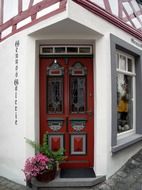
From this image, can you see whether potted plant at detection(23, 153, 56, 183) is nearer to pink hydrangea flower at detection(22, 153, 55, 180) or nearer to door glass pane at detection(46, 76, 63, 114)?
pink hydrangea flower at detection(22, 153, 55, 180)

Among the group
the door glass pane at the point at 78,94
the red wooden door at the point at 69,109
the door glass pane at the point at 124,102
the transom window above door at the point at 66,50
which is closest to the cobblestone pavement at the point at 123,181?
the red wooden door at the point at 69,109

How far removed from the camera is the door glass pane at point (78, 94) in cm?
631

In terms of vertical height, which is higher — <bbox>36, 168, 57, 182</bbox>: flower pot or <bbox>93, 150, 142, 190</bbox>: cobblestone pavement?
<bbox>36, 168, 57, 182</bbox>: flower pot

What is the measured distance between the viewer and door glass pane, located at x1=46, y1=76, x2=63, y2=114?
6312 mm

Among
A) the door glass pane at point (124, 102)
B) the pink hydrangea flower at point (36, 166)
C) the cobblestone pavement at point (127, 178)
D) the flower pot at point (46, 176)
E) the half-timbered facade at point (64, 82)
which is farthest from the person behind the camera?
the door glass pane at point (124, 102)

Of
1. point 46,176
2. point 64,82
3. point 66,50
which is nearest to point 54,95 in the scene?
point 64,82

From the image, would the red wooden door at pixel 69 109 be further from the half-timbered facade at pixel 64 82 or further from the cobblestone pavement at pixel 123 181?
the cobblestone pavement at pixel 123 181

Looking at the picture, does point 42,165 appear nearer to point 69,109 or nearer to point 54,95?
point 69,109

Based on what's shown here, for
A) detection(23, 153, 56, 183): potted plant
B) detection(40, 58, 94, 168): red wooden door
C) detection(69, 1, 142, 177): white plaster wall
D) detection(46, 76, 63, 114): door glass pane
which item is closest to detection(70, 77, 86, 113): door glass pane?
detection(40, 58, 94, 168): red wooden door

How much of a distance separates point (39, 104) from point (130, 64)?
285 cm

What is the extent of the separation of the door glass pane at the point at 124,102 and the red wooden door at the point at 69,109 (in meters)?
1.02

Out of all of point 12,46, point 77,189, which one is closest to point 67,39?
point 12,46

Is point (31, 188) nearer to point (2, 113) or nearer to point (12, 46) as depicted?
point (2, 113)

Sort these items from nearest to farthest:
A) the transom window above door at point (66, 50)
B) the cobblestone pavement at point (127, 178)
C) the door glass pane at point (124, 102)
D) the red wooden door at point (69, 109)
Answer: the cobblestone pavement at point (127, 178), the transom window above door at point (66, 50), the red wooden door at point (69, 109), the door glass pane at point (124, 102)
